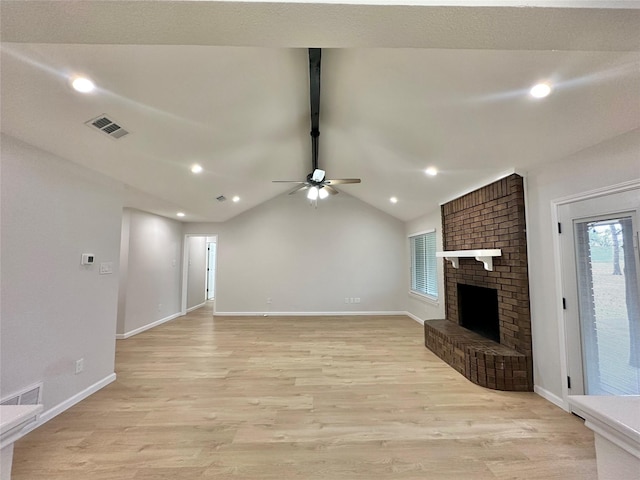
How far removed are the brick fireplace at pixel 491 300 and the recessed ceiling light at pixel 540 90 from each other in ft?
4.23

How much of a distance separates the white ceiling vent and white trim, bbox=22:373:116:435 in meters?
2.45

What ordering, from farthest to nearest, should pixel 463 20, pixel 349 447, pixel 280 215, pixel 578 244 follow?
pixel 280 215
pixel 578 244
pixel 349 447
pixel 463 20

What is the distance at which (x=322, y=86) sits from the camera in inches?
109

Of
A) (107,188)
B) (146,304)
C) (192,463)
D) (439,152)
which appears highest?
(439,152)

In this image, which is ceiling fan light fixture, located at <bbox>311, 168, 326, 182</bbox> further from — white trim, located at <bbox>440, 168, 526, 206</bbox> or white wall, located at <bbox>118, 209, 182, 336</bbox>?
white wall, located at <bbox>118, 209, 182, 336</bbox>

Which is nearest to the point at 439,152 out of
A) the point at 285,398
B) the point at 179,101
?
the point at 179,101

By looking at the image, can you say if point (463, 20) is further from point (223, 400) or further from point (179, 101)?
point (223, 400)

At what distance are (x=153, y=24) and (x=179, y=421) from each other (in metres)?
2.83

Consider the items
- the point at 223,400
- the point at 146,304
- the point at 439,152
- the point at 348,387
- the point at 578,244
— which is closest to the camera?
the point at 578,244

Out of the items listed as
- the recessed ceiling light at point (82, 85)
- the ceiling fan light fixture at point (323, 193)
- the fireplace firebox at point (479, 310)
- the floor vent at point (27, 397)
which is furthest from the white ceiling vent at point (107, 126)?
the fireplace firebox at point (479, 310)

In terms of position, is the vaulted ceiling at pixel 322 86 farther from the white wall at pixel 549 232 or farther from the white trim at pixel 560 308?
the white trim at pixel 560 308

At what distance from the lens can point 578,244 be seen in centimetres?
247

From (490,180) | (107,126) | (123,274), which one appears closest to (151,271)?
(123,274)

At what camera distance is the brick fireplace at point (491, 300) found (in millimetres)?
2920
